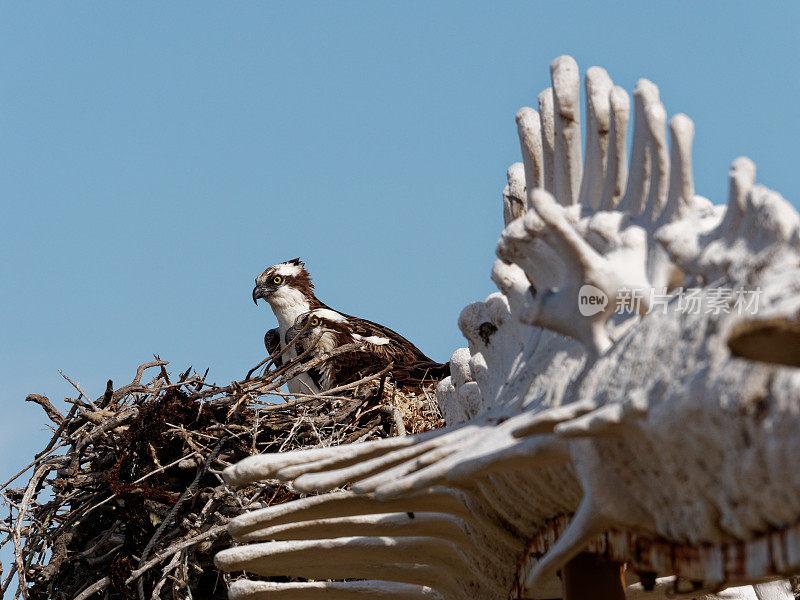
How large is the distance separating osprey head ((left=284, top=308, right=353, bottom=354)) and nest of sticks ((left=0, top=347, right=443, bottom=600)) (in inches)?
107

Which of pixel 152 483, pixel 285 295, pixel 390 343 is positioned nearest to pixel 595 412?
pixel 152 483

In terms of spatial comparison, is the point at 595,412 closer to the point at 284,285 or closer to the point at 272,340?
the point at 272,340

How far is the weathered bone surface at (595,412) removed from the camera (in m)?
1.43

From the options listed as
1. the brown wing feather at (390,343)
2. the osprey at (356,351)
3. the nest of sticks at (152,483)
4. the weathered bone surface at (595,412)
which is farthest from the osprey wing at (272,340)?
the weathered bone surface at (595,412)

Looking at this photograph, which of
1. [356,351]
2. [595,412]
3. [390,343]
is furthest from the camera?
[390,343]

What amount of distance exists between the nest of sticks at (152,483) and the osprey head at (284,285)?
168 inches

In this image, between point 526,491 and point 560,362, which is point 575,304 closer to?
point 560,362

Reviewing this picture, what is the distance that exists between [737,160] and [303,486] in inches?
40.6

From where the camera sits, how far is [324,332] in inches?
335

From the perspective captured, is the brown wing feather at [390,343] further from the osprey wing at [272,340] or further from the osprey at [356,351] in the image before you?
the osprey wing at [272,340]

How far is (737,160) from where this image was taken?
169 cm

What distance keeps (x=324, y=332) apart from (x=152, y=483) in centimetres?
359

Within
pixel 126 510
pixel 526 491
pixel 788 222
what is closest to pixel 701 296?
pixel 788 222

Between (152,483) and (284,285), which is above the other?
(284,285)
